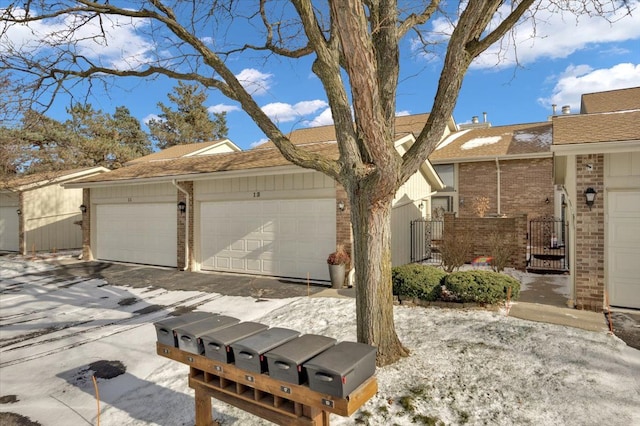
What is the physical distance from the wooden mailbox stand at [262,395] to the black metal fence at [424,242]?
33.5 ft

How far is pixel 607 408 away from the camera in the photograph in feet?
11.0

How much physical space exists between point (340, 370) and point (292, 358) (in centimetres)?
38

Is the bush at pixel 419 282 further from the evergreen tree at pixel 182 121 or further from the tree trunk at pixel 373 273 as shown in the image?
the evergreen tree at pixel 182 121

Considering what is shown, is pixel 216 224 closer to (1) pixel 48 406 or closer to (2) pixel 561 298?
(1) pixel 48 406

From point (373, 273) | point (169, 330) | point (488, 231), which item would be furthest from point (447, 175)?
point (169, 330)

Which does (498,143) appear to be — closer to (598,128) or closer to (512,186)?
(512,186)

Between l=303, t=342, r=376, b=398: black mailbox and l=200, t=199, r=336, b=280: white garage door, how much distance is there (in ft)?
21.6

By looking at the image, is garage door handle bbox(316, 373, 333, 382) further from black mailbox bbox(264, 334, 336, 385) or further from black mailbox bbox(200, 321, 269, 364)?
black mailbox bbox(200, 321, 269, 364)

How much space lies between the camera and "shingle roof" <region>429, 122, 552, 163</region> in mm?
15445

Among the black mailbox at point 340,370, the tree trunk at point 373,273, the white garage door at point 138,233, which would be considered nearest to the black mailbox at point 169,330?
the black mailbox at point 340,370

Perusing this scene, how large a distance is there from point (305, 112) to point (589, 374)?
515 centimetres

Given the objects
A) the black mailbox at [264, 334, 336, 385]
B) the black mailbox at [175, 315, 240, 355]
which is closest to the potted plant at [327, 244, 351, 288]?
the black mailbox at [175, 315, 240, 355]

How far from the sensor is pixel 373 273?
426cm

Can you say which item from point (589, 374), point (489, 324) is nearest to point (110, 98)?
point (489, 324)
